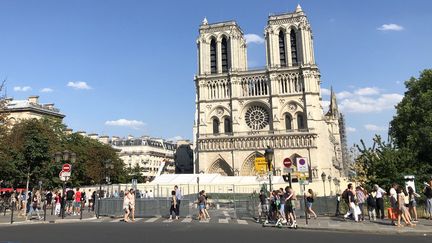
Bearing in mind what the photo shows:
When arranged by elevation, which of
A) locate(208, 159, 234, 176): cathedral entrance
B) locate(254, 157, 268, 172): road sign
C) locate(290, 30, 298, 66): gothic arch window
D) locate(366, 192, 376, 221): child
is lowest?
locate(366, 192, 376, 221): child

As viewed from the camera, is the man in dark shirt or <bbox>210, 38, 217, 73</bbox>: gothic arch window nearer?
the man in dark shirt

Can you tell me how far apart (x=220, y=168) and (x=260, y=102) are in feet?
41.5

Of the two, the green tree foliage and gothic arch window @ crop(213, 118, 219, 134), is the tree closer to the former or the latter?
gothic arch window @ crop(213, 118, 219, 134)

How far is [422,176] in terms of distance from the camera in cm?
2572

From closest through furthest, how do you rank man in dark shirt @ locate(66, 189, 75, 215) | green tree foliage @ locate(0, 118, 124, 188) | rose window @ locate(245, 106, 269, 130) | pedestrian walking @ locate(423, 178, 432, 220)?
pedestrian walking @ locate(423, 178, 432, 220), man in dark shirt @ locate(66, 189, 75, 215), green tree foliage @ locate(0, 118, 124, 188), rose window @ locate(245, 106, 269, 130)

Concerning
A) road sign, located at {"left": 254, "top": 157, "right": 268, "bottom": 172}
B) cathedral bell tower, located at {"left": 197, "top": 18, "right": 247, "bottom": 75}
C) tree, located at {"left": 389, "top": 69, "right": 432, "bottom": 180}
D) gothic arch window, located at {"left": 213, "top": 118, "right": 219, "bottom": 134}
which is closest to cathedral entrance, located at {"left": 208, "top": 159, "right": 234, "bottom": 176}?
gothic arch window, located at {"left": 213, "top": 118, "right": 219, "bottom": 134}

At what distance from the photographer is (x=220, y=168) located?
65688mm

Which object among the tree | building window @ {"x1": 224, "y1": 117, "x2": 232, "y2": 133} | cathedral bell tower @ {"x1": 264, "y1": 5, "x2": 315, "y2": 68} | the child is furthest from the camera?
building window @ {"x1": 224, "y1": 117, "x2": 232, "y2": 133}

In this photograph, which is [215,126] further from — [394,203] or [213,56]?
[394,203]

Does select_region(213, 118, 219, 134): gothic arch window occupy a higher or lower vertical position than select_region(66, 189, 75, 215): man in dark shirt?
higher

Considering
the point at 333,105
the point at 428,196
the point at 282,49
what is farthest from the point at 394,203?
the point at 333,105

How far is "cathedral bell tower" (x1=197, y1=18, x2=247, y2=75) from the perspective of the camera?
2697 inches

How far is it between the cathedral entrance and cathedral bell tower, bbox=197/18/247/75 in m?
15.3

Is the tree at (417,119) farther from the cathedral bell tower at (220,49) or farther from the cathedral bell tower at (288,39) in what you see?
the cathedral bell tower at (220,49)
